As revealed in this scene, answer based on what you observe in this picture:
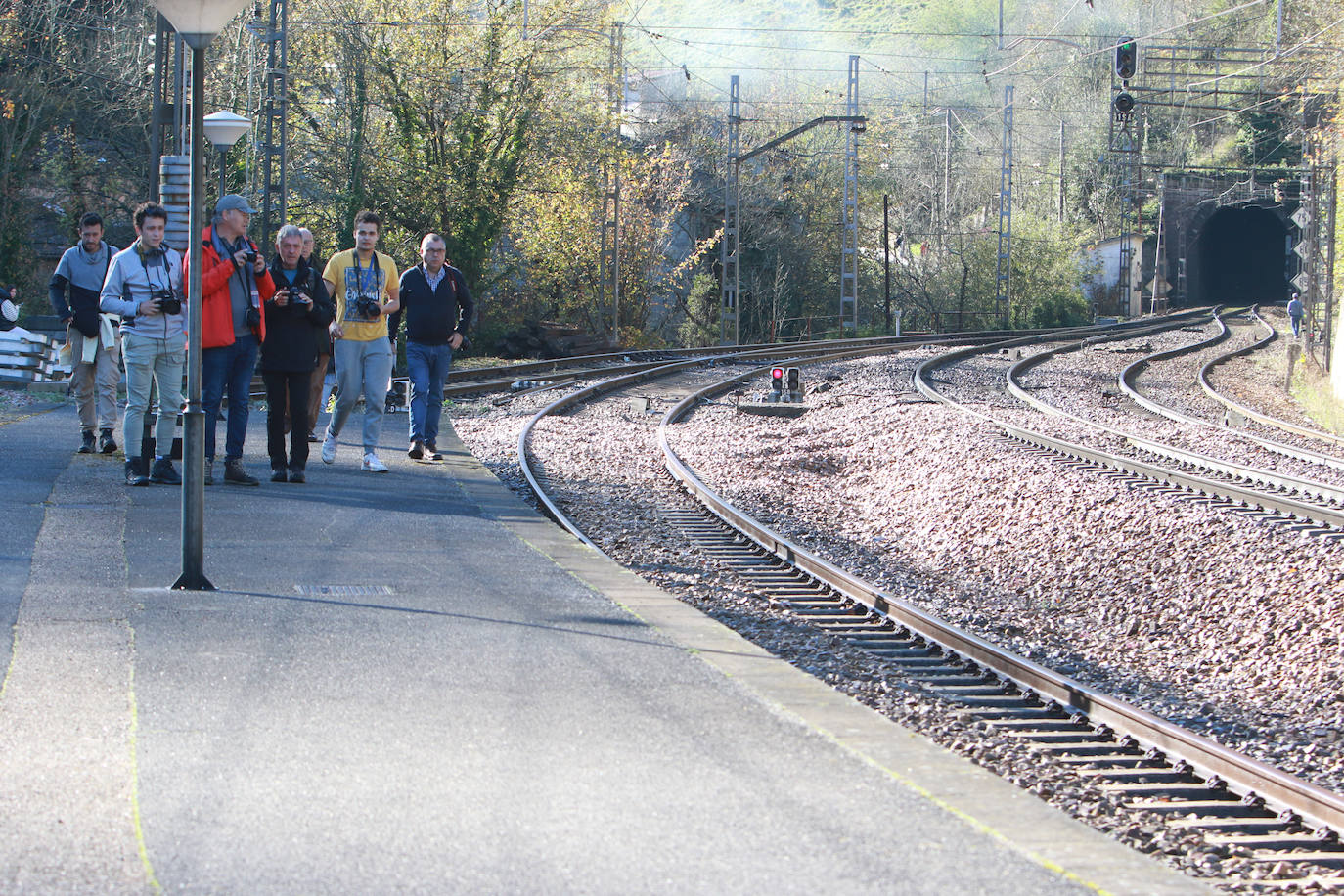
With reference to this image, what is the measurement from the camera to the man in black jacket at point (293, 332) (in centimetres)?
1037

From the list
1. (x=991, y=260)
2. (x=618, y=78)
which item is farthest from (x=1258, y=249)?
(x=618, y=78)

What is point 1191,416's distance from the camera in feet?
66.8

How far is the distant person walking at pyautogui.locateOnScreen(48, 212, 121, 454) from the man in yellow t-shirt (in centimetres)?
194

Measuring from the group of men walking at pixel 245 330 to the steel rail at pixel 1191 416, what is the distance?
9.26 meters

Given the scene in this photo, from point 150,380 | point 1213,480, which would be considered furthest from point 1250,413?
point 150,380

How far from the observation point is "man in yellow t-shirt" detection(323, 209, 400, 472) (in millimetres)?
11203

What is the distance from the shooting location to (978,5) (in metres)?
198

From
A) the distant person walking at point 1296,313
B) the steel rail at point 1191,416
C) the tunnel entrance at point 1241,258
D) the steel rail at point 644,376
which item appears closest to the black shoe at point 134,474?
the steel rail at point 644,376

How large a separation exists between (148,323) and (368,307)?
187 cm

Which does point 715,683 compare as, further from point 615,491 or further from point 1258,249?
point 1258,249

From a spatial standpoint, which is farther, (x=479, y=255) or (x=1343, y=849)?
(x=479, y=255)

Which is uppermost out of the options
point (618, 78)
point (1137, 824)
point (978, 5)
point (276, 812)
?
point (978, 5)

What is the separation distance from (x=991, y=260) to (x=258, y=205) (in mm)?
36953

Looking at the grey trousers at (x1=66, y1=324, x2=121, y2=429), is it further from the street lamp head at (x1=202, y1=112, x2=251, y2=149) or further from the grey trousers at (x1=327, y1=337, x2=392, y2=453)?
the street lamp head at (x1=202, y1=112, x2=251, y2=149)
